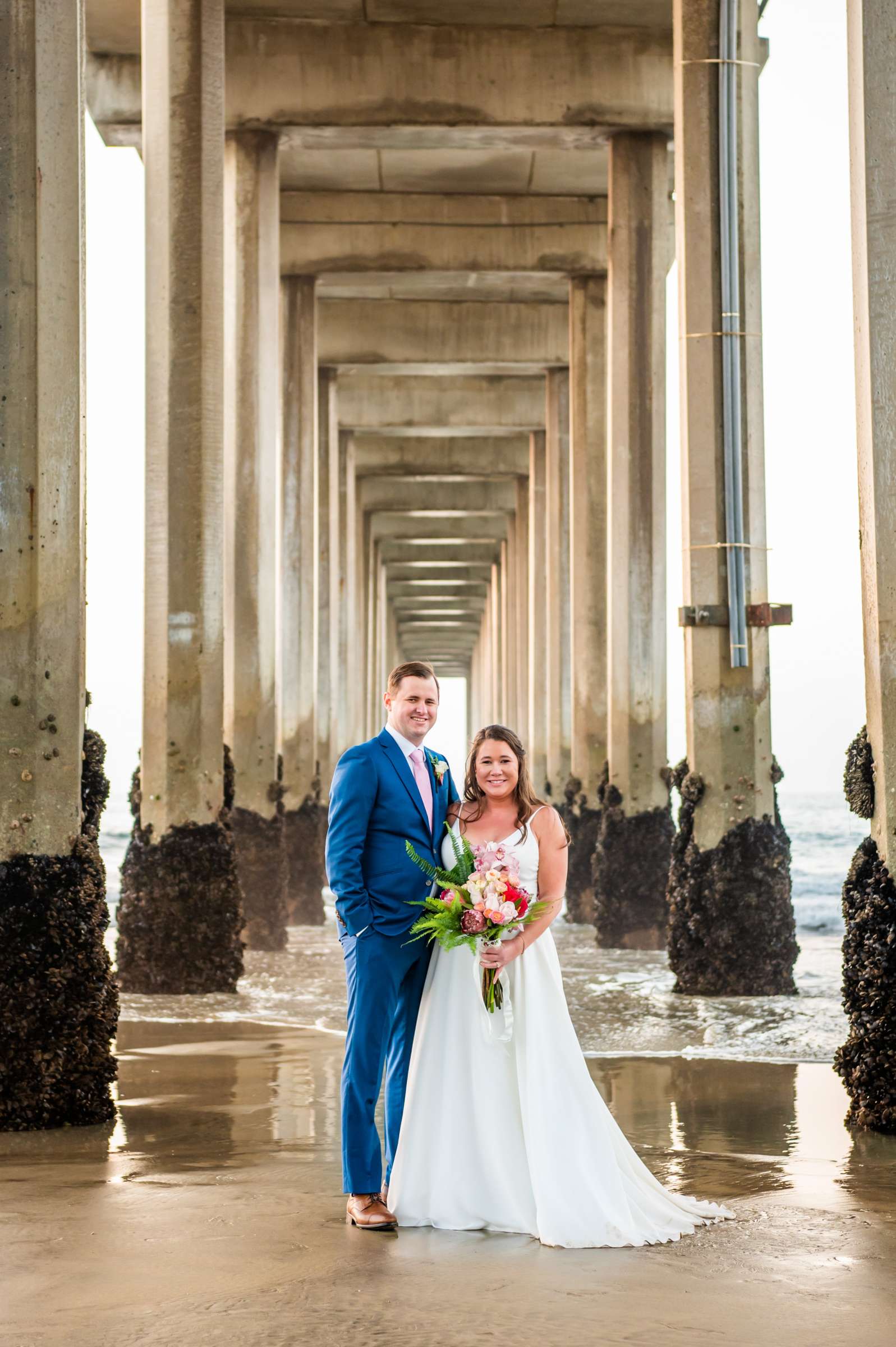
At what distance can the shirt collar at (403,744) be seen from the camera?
16.5 ft

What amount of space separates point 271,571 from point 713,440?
5443mm

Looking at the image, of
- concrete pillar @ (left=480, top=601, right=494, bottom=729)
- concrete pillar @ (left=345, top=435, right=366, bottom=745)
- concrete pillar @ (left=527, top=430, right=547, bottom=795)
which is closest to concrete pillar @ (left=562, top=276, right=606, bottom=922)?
concrete pillar @ (left=527, top=430, right=547, bottom=795)

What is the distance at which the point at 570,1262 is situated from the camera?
4305 millimetres

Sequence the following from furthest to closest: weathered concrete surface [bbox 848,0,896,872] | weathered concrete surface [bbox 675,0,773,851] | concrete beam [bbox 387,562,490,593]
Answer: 1. concrete beam [bbox 387,562,490,593]
2. weathered concrete surface [bbox 675,0,773,851]
3. weathered concrete surface [bbox 848,0,896,872]

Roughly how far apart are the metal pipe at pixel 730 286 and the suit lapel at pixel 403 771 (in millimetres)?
6540

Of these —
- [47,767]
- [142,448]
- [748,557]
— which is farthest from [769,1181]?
[142,448]

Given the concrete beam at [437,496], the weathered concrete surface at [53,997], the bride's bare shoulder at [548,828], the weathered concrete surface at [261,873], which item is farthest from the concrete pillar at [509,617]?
the bride's bare shoulder at [548,828]

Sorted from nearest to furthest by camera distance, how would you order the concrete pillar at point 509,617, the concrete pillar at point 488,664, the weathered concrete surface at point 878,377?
1. the weathered concrete surface at point 878,377
2. the concrete pillar at point 509,617
3. the concrete pillar at point 488,664

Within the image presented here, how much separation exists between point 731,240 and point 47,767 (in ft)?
23.3

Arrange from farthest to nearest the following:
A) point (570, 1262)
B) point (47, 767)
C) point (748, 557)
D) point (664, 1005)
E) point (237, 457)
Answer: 1. point (237, 457)
2. point (748, 557)
3. point (664, 1005)
4. point (47, 767)
5. point (570, 1262)

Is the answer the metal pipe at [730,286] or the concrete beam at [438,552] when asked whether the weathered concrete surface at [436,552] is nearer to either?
the concrete beam at [438,552]

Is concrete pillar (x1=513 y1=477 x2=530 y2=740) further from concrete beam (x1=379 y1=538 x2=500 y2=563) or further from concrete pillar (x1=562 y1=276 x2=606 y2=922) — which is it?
concrete pillar (x1=562 y1=276 x2=606 y2=922)

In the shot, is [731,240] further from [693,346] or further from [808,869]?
[808,869]

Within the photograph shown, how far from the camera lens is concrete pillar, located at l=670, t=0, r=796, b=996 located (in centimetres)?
1096
